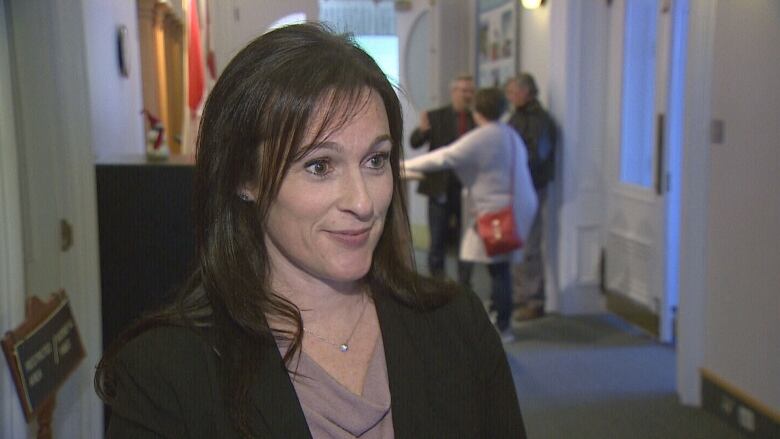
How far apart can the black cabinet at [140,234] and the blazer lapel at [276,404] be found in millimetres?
1364

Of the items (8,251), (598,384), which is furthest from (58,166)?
(598,384)

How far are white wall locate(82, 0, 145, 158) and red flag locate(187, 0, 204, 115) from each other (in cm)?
28

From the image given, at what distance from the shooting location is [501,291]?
4.45 m

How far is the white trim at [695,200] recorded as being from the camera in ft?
10.9

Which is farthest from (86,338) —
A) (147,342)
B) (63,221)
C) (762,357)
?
(762,357)

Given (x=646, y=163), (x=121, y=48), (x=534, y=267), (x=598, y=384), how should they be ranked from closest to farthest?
1. (x=121, y=48)
2. (x=598, y=384)
3. (x=646, y=163)
4. (x=534, y=267)

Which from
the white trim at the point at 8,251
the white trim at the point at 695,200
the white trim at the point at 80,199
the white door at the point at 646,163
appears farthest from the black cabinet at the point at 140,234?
the white door at the point at 646,163

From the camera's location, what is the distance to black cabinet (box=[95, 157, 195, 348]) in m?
2.33

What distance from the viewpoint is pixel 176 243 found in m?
2.33

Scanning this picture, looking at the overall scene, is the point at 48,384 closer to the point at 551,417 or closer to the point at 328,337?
the point at 328,337

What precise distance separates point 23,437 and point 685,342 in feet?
8.77

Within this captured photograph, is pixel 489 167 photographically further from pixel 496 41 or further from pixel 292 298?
pixel 292 298

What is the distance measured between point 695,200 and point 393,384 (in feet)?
8.89

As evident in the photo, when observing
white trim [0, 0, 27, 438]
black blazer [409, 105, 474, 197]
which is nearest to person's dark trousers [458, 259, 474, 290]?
black blazer [409, 105, 474, 197]
